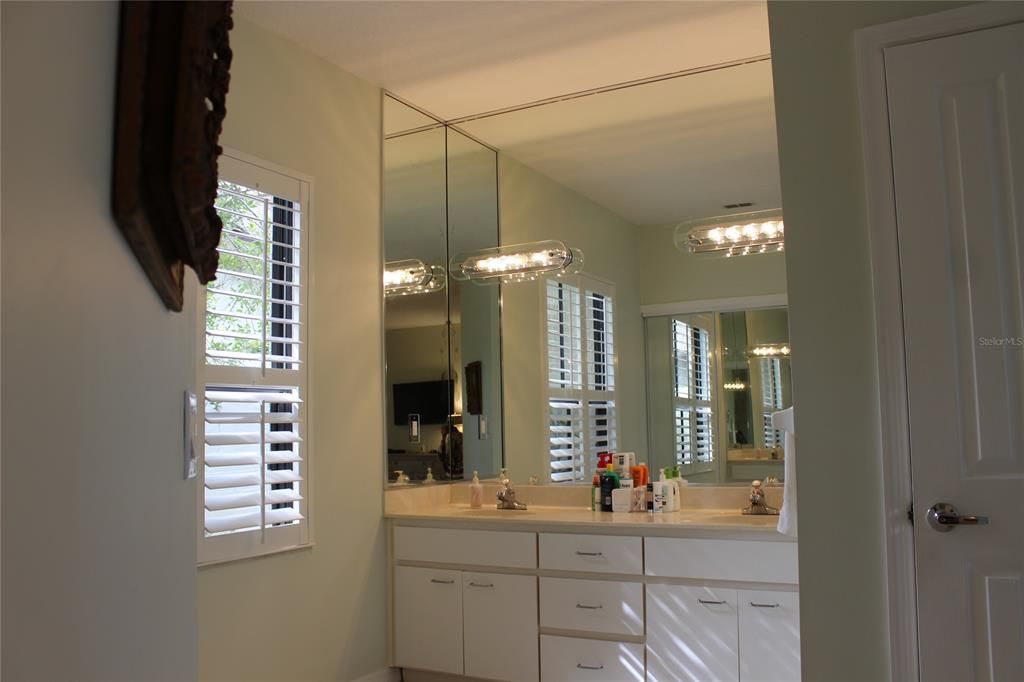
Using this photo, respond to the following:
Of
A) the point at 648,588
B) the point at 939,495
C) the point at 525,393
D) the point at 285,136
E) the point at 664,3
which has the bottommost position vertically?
the point at 648,588

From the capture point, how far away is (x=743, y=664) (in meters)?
3.30

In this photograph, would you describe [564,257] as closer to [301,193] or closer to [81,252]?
[301,193]

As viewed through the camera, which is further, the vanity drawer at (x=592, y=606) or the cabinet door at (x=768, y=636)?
the vanity drawer at (x=592, y=606)

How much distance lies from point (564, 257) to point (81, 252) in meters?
3.69

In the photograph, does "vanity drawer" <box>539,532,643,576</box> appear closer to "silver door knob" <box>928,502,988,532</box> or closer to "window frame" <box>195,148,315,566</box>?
"window frame" <box>195,148,315,566</box>

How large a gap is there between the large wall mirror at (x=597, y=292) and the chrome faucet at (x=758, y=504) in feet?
0.17

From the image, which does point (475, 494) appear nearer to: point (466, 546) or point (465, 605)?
point (466, 546)

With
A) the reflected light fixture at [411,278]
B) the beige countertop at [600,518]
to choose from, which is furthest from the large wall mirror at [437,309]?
the beige countertop at [600,518]

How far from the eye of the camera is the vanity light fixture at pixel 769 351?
12.5ft

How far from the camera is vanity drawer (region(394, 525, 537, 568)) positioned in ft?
12.5

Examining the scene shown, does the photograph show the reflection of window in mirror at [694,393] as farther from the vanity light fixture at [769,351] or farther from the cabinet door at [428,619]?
the cabinet door at [428,619]

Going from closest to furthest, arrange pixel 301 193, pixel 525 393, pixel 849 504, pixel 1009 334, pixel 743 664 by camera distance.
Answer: pixel 1009 334 < pixel 849 504 < pixel 743 664 < pixel 301 193 < pixel 525 393

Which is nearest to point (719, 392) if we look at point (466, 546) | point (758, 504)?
point (758, 504)

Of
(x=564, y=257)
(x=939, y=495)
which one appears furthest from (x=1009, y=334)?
(x=564, y=257)
